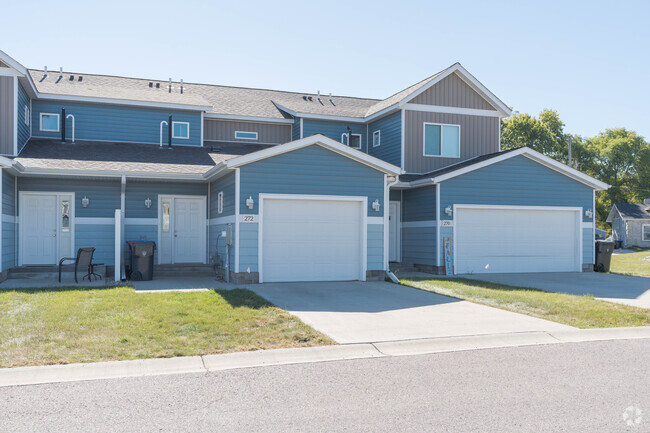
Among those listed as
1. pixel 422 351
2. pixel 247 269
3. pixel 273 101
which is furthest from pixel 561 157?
pixel 422 351

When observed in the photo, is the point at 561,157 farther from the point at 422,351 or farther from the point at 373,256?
the point at 422,351

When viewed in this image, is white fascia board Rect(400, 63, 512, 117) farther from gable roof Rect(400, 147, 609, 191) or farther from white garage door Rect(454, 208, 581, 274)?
white garage door Rect(454, 208, 581, 274)

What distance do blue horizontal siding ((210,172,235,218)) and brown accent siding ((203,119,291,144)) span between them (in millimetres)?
3970

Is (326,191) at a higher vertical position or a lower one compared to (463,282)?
higher

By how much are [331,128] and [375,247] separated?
24.4ft

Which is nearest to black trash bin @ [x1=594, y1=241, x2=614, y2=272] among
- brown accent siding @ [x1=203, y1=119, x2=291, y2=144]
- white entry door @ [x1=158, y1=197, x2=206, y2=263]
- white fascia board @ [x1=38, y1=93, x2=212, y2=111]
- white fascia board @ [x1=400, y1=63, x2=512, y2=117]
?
white fascia board @ [x1=400, y1=63, x2=512, y2=117]

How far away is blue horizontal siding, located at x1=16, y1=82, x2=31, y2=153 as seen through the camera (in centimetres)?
1623

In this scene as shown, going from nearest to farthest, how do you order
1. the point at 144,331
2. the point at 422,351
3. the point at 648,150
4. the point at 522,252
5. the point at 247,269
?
the point at 422,351, the point at 144,331, the point at 247,269, the point at 522,252, the point at 648,150

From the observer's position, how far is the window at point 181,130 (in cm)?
1922

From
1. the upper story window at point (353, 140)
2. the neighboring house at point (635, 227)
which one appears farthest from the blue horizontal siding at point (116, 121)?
the neighboring house at point (635, 227)

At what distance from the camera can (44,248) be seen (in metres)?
15.8

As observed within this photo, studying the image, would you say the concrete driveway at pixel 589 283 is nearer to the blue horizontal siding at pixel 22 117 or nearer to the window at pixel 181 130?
the window at pixel 181 130

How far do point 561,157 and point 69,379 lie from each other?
5476 cm

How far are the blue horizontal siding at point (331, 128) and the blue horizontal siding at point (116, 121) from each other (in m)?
3.85
